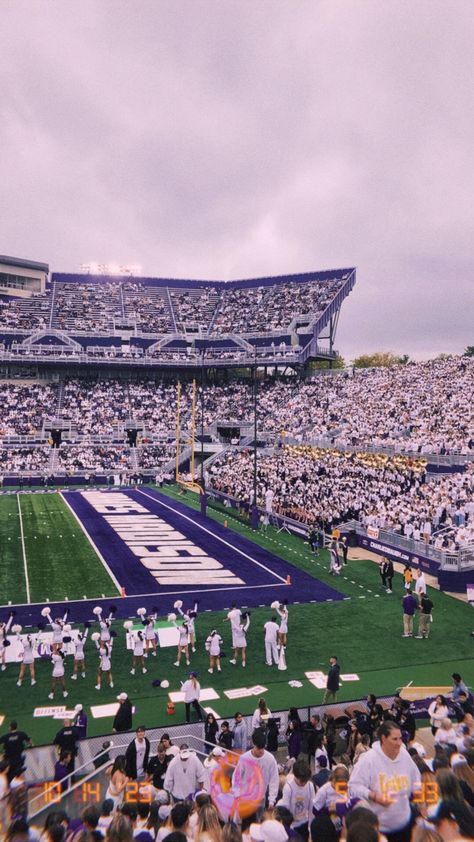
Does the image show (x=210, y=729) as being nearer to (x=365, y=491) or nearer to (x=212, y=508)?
(x=365, y=491)

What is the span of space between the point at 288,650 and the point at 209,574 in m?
7.08

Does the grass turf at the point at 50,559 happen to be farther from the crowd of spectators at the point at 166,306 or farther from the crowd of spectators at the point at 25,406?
the crowd of spectators at the point at 166,306

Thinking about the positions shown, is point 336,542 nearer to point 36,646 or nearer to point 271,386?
point 36,646

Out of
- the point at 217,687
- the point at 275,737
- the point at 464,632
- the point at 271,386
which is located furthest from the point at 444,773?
the point at 271,386

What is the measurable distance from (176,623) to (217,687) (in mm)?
4112

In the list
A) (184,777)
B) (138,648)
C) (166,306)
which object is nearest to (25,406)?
(166,306)

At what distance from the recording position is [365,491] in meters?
30.3

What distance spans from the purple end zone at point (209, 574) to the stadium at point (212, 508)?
0.11m

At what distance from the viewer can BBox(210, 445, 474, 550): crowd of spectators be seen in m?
24.6

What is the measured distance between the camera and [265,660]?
1465cm

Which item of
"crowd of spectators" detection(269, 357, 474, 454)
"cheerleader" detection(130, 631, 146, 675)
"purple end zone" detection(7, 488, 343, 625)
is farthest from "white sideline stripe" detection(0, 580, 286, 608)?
"crowd of spectators" detection(269, 357, 474, 454)

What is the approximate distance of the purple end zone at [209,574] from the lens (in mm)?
18609
